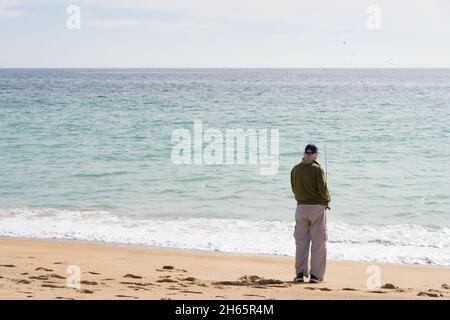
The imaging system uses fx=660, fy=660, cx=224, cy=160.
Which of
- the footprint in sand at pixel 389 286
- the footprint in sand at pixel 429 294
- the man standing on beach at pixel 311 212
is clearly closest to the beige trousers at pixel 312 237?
the man standing on beach at pixel 311 212

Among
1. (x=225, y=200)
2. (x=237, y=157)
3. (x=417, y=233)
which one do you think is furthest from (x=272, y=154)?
(x=417, y=233)

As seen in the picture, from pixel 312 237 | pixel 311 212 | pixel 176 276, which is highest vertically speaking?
pixel 311 212

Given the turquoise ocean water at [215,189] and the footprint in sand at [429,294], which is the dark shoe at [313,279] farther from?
the turquoise ocean water at [215,189]

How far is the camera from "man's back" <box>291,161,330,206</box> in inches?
288

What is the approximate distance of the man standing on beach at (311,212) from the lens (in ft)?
24.0

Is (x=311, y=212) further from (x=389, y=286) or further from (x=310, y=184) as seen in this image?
(x=389, y=286)

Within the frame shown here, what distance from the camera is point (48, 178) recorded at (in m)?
17.4

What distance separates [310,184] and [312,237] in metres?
0.63

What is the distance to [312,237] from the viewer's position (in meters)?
7.51

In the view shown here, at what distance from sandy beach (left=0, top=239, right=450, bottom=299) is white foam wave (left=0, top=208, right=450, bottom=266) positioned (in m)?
0.57

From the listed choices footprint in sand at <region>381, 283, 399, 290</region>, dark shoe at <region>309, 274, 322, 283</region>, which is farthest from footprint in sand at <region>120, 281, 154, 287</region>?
footprint in sand at <region>381, 283, 399, 290</region>

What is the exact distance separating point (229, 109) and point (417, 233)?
2993cm

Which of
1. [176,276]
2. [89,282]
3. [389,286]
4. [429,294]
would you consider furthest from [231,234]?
[429,294]
